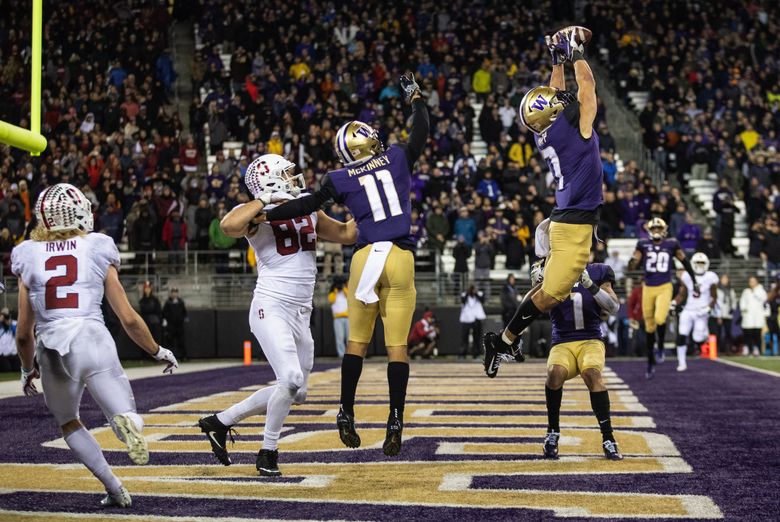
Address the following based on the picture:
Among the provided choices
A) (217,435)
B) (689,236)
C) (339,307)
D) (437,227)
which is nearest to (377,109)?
(437,227)

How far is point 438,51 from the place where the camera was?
26906mm

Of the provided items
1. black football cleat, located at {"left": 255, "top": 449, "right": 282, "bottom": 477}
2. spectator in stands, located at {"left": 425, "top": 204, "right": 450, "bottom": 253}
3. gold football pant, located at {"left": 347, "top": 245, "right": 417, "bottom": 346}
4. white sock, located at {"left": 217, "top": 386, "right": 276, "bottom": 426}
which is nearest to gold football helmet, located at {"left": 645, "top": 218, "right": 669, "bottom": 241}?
spectator in stands, located at {"left": 425, "top": 204, "right": 450, "bottom": 253}

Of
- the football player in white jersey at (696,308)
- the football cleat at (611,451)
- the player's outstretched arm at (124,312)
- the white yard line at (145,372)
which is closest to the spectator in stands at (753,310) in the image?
the football player in white jersey at (696,308)

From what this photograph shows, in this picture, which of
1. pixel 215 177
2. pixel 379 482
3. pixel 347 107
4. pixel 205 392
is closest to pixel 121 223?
pixel 215 177

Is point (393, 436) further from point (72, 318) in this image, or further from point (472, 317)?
point (472, 317)

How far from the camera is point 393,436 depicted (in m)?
6.43

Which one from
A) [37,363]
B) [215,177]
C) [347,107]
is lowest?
[37,363]

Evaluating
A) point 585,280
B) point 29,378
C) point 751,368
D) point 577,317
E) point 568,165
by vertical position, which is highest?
point 568,165

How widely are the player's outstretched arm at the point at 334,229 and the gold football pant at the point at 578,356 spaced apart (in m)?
1.68

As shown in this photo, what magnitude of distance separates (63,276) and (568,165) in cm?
329

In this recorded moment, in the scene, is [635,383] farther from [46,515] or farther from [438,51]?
[438,51]

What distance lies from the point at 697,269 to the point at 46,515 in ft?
49.2

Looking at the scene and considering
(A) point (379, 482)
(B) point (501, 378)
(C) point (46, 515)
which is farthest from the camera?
(B) point (501, 378)

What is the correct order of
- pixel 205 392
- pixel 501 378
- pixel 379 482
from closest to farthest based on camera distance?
pixel 379 482, pixel 205 392, pixel 501 378
